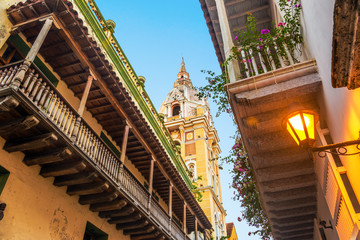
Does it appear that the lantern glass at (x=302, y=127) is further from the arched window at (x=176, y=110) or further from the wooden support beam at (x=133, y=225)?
the arched window at (x=176, y=110)

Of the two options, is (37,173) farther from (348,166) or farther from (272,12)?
(272,12)

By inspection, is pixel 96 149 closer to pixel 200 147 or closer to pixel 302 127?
pixel 302 127

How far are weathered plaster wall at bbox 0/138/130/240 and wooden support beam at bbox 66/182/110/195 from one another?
25 centimetres

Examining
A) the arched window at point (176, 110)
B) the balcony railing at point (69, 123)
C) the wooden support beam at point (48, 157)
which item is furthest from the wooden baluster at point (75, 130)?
the arched window at point (176, 110)

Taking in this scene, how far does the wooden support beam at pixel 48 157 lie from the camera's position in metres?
6.19

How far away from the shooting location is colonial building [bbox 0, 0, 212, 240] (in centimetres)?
582

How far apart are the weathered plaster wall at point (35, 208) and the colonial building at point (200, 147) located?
18.1 metres

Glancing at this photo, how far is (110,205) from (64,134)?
118 inches

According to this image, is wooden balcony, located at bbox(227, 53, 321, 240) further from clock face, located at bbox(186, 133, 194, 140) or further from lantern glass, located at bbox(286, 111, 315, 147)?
clock face, located at bbox(186, 133, 194, 140)

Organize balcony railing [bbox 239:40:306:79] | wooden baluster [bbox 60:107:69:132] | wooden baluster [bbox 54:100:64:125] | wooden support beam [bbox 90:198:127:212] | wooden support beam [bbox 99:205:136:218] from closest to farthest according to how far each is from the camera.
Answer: balcony railing [bbox 239:40:306:79] → wooden baluster [bbox 54:100:64:125] → wooden baluster [bbox 60:107:69:132] → wooden support beam [bbox 90:198:127:212] → wooden support beam [bbox 99:205:136:218]

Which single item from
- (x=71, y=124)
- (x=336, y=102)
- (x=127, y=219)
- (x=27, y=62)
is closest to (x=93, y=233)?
(x=127, y=219)

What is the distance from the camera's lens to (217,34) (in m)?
11.7

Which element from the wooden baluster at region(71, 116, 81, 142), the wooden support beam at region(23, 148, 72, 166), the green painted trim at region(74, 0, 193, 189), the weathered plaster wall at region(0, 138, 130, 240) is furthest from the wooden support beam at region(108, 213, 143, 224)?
the green painted trim at region(74, 0, 193, 189)

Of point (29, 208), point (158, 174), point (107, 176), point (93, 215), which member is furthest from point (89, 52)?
point (158, 174)
